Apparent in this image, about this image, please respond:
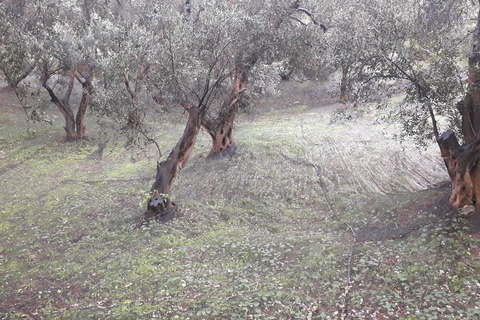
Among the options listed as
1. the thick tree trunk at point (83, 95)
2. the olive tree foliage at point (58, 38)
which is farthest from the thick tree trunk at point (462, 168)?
the thick tree trunk at point (83, 95)

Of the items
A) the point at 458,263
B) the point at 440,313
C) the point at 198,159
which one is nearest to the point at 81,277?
the point at 440,313

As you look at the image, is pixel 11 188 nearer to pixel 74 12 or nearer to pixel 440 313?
pixel 74 12

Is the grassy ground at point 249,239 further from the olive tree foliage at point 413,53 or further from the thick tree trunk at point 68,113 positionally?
the thick tree trunk at point 68,113

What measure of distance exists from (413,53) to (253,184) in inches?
382

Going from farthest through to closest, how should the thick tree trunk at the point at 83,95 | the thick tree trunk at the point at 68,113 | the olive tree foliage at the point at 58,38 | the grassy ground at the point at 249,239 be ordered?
the thick tree trunk at the point at 68,113
the thick tree trunk at the point at 83,95
the olive tree foliage at the point at 58,38
the grassy ground at the point at 249,239

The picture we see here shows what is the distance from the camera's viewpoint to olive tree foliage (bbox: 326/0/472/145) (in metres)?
10.6

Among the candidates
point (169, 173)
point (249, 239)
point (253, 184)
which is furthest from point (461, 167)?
point (169, 173)

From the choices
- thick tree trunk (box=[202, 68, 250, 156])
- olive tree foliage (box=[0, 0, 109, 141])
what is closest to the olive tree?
thick tree trunk (box=[202, 68, 250, 156])

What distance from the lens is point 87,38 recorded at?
23906 millimetres

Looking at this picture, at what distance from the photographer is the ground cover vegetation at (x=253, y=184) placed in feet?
27.5

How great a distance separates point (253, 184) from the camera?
18469 millimetres

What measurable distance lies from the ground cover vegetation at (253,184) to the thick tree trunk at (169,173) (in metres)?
0.06

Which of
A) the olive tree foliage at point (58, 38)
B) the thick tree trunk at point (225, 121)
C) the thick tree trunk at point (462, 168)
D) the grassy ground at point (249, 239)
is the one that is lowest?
the grassy ground at point (249, 239)

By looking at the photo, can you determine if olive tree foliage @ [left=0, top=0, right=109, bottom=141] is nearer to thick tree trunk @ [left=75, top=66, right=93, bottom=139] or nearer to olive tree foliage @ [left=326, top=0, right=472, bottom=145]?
thick tree trunk @ [left=75, top=66, right=93, bottom=139]
